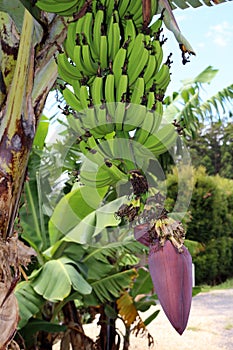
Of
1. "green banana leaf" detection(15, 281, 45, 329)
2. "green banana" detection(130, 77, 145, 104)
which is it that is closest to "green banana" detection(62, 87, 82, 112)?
"green banana" detection(130, 77, 145, 104)

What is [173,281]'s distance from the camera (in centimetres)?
54

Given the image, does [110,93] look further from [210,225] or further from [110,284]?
[210,225]

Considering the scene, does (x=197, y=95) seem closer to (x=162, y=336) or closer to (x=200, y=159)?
(x=162, y=336)

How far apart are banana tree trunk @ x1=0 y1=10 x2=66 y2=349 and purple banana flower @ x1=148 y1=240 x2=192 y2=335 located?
1.11 feet

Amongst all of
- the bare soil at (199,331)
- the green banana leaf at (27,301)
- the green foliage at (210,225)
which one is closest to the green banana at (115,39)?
the green banana leaf at (27,301)

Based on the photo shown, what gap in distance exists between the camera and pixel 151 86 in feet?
2.13

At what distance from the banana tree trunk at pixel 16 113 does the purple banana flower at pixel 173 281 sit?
340 millimetres

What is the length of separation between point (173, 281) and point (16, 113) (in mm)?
435

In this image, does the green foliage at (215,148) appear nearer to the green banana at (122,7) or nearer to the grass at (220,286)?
the grass at (220,286)

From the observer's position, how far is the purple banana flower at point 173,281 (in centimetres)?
53

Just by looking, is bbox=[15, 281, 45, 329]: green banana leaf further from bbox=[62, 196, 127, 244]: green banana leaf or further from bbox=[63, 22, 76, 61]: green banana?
bbox=[63, 22, 76, 61]: green banana

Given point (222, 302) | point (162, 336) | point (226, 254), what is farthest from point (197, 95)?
point (226, 254)

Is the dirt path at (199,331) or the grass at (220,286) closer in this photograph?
the dirt path at (199,331)

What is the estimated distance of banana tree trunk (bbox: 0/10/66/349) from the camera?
0.80 m
